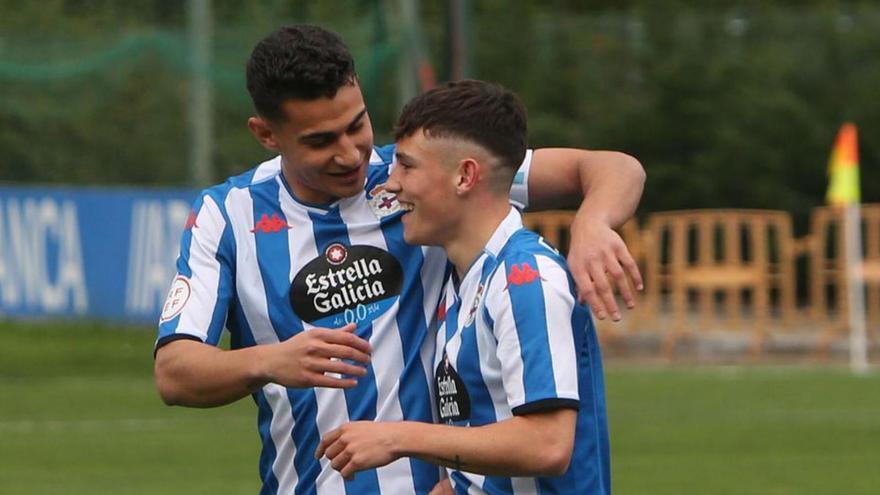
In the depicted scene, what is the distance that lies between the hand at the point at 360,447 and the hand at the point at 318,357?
5.2 inches

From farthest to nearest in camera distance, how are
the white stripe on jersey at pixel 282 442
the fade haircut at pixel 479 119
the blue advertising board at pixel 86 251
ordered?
the blue advertising board at pixel 86 251 < the white stripe on jersey at pixel 282 442 < the fade haircut at pixel 479 119

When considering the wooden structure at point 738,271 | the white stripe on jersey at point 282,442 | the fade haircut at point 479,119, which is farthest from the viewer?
the wooden structure at point 738,271

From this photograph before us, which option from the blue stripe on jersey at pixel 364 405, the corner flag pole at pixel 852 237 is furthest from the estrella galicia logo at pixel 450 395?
the corner flag pole at pixel 852 237

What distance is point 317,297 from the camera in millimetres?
4832

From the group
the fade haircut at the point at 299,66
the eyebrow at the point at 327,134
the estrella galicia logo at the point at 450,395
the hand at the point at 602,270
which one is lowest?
the estrella galicia logo at the point at 450,395

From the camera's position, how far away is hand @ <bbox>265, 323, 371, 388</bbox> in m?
4.16

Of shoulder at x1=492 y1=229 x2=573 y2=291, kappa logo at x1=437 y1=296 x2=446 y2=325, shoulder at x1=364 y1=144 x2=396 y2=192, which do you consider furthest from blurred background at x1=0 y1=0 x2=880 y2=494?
shoulder at x1=492 y1=229 x2=573 y2=291

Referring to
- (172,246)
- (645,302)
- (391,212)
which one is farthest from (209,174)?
(391,212)

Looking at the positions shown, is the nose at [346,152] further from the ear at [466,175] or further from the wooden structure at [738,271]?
the wooden structure at [738,271]

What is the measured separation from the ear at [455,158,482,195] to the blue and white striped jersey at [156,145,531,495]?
1.62 ft

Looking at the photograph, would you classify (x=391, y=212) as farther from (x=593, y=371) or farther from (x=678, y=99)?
(x=678, y=99)

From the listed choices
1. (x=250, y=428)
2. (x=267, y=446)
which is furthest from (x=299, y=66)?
(x=250, y=428)

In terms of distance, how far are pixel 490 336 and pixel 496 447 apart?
0.31m

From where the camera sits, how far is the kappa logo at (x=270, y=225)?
16.1 ft
